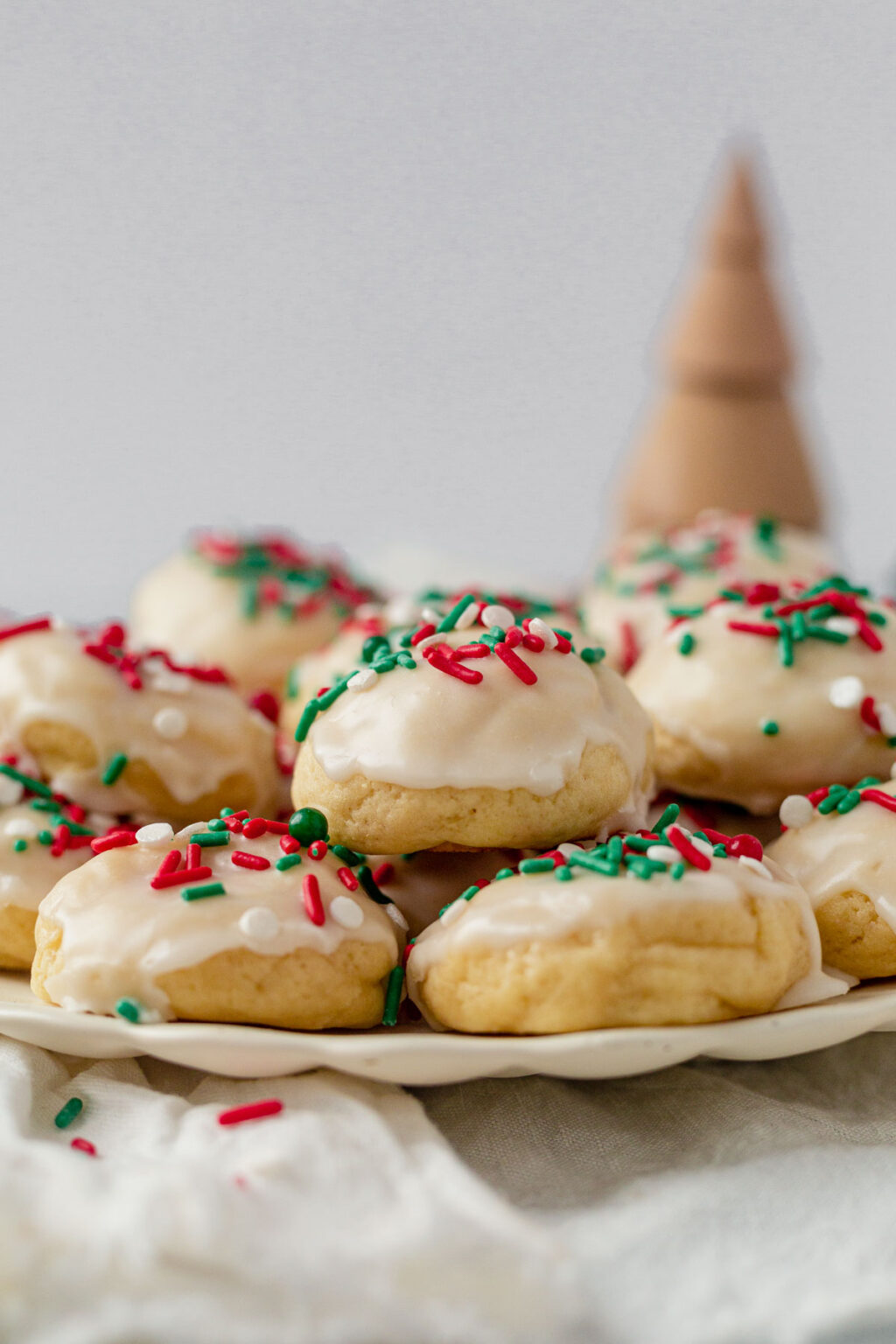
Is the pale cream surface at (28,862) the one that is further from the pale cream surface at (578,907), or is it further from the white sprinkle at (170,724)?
the pale cream surface at (578,907)

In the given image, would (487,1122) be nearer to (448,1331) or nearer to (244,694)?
(448,1331)

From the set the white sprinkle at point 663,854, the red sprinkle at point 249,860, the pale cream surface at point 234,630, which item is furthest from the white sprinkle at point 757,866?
the pale cream surface at point 234,630

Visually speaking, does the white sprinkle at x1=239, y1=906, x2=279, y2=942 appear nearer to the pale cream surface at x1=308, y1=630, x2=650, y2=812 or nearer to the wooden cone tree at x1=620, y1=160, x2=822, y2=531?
the pale cream surface at x1=308, y1=630, x2=650, y2=812

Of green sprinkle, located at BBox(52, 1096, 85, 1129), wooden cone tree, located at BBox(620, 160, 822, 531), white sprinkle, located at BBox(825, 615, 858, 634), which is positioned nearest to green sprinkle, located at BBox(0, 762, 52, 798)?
green sprinkle, located at BBox(52, 1096, 85, 1129)

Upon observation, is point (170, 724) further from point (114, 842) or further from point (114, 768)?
point (114, 842)

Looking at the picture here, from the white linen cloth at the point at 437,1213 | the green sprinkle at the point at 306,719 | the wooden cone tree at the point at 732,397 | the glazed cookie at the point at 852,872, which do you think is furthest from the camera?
the wooden cone tree at the point at 732,397

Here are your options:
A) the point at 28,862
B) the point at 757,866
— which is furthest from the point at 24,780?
the point at 757,866

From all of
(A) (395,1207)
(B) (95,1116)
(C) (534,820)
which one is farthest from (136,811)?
(A) (395,1207)
